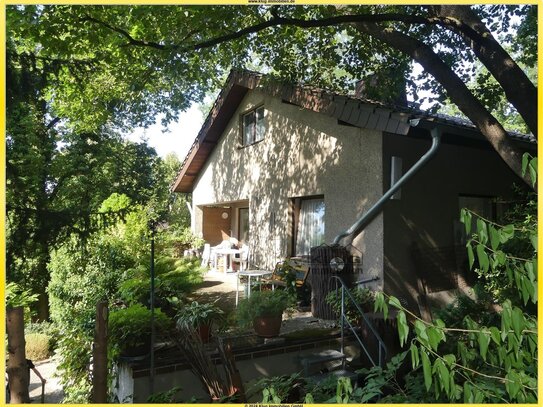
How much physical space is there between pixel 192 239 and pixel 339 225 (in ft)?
27.8

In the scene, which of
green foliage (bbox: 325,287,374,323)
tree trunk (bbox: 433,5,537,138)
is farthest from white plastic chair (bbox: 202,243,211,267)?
tree trunk (bbox: 433,5,537,138)

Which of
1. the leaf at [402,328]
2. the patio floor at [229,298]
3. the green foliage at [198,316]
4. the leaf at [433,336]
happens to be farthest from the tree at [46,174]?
the leaf at [433,336]

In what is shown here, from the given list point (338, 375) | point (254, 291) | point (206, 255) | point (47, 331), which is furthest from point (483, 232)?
point (206, 255)

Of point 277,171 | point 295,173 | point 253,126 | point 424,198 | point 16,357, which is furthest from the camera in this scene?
point 253,126

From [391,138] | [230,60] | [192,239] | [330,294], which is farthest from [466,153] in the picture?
[192,239]

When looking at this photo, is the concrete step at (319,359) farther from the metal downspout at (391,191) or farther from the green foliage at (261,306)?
the metal downspout at (391,191)

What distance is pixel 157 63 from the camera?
6.62m

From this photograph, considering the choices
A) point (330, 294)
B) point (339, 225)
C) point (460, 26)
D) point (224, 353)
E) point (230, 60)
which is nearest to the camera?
point (224, 353)

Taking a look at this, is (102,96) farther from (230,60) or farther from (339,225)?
(339,225)

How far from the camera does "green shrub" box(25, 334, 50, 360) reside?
9.66 meters

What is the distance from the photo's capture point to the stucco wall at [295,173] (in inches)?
275

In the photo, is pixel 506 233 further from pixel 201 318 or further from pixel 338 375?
pixel 201 318

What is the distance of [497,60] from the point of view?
16.3ft

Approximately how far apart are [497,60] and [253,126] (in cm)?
715
